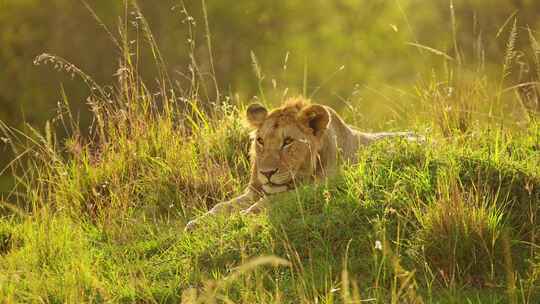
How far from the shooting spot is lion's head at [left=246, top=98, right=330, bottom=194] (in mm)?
5988

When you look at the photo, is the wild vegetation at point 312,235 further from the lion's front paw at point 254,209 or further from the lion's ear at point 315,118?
the lion's ear at point 315,118

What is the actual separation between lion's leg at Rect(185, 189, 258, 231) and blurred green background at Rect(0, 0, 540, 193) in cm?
1052

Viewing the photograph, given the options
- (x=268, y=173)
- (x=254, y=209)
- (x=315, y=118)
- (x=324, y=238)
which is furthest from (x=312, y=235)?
(x=315, y=118)

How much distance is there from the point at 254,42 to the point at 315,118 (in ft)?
42.8

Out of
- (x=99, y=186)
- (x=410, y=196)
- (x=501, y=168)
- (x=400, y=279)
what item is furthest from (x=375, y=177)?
(x=99, y=186)

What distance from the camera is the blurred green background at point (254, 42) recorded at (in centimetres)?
1711

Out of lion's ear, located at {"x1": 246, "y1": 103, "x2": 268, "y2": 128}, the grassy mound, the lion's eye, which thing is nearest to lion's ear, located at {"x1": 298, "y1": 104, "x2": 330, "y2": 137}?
the lion's eye

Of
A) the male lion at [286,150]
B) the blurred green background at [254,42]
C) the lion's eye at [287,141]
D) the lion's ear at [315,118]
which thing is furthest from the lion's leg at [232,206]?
the blurred green background at [254,42]

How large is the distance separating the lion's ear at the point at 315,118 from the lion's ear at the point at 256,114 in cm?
27

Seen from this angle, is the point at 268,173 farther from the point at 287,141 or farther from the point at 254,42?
the point at 254,42

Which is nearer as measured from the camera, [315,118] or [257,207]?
[257,207]

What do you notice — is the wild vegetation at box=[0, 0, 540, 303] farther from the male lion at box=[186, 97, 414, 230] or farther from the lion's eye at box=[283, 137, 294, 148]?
the lion's eye at box=[283, 137, 294, 148]

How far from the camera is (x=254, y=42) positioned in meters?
19.1

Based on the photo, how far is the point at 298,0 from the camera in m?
19.7
